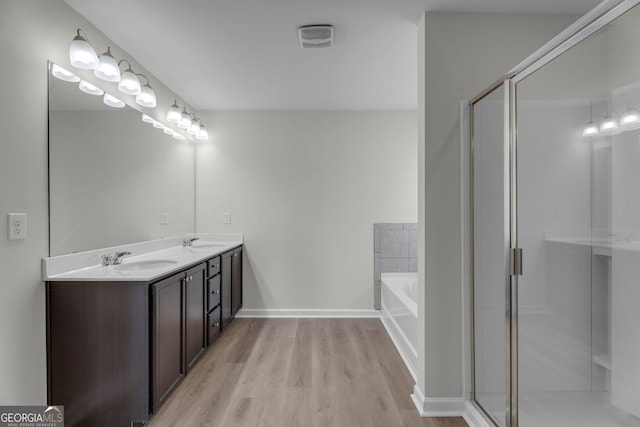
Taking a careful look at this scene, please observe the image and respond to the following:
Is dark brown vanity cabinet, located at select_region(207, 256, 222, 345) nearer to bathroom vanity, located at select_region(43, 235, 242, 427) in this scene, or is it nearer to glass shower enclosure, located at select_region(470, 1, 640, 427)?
bathroom vanity, located at select_region(43, 235, 242, 427)

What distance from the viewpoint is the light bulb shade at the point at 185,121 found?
3.60 meters

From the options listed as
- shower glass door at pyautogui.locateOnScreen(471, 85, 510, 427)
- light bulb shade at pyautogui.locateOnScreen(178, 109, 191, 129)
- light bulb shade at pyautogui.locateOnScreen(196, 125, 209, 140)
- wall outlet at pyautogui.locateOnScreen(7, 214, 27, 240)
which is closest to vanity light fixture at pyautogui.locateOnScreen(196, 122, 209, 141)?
light bulb shade at pyautogui.locateOnScreen(196, 125, 209, 140)

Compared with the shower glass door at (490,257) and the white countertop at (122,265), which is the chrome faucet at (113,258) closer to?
the white countertop at (122,265)

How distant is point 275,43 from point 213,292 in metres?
2.12

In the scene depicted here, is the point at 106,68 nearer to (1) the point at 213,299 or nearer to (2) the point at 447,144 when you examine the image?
(1) the point at 213,299

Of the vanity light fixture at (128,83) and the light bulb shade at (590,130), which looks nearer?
the light bulb shade at (590,130)

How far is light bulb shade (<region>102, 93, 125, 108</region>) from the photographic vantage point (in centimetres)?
250

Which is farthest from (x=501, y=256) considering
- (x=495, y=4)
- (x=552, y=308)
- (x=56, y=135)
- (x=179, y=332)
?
(x=56, y=135)

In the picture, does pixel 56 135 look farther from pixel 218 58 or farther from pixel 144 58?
Answer: pixel 218 58

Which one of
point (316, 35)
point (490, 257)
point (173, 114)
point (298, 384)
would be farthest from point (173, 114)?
point (490, 257)

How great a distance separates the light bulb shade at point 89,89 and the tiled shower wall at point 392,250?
9.71 feet

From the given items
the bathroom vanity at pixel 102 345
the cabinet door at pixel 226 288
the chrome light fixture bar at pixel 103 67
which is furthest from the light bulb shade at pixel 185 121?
the bathroom vanity at pixel 102 345

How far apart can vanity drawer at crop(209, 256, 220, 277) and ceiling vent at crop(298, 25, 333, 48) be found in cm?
192

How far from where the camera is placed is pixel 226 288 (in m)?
3.58
